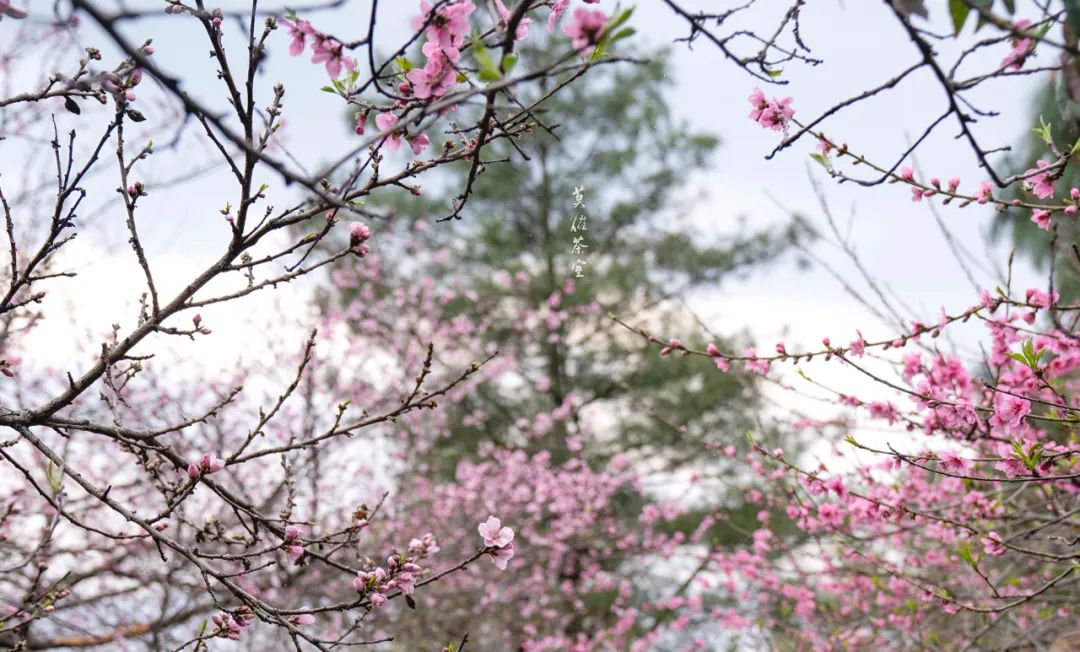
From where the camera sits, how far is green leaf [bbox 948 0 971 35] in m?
1.21

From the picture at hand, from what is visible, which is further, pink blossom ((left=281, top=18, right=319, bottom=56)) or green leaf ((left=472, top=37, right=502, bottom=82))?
pink blossom ((left=281, top=18, right=319, bottom=56))

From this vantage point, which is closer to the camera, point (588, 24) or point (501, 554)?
point (588, 24)

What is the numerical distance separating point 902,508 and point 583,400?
310 inches

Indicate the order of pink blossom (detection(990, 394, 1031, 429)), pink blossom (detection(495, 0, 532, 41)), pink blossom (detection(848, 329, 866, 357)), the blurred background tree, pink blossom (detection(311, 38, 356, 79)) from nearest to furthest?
pink blossom (detection(495, 0, 532, 41)), pink blossom (detection(311, 38, 356, 79)), pink blossom (detection(990, 394, 1031, 429)), pink blossom (detection(848, 329, 866, 357)), the blurred background tree

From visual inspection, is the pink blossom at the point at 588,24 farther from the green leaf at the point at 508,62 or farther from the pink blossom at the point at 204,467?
the pink blossom at the point at 204,467

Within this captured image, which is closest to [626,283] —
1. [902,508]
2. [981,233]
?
[981,233]

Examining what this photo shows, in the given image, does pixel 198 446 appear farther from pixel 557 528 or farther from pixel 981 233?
pixel 981 233

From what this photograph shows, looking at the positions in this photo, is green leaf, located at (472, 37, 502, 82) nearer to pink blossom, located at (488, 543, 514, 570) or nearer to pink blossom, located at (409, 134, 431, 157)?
pink blossom, located at (409, 134, 431, 157)

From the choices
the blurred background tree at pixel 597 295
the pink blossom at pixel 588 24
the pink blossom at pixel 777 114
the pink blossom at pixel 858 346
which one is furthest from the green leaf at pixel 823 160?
the blurred background tree at pixel 597 295

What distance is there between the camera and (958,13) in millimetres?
1215

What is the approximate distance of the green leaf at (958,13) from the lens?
121cm

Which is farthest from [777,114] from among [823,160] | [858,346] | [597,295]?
[597,295]

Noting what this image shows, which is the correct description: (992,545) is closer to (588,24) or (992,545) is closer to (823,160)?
(823,160)

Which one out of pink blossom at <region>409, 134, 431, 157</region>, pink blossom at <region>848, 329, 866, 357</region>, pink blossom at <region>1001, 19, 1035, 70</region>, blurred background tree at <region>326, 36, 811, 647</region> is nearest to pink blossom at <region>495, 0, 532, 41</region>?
pink blossom at <region>409, 134, 431, 157</region>
